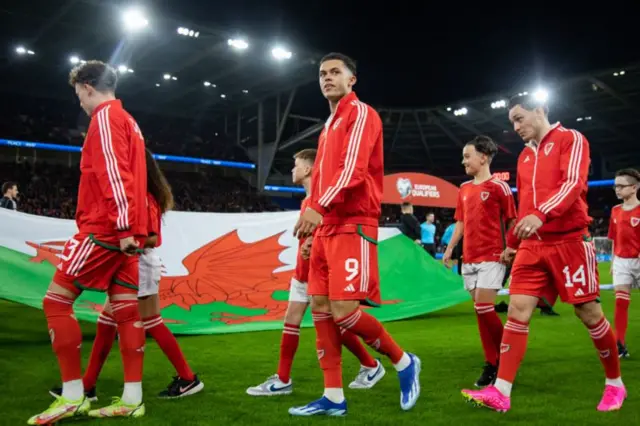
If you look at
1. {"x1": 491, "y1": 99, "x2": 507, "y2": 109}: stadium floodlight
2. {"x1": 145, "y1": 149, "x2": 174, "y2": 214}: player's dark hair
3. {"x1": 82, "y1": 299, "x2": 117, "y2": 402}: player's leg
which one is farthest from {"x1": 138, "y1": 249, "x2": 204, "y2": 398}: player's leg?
{"x1": 491, "y1": 99, "x2": 507, "y2": 109}: stadium floodlight

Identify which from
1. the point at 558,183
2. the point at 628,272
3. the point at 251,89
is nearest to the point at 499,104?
the point at 251,89

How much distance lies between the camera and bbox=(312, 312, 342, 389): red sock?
316cm

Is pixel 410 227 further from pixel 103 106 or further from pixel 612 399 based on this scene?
pixel 103 106

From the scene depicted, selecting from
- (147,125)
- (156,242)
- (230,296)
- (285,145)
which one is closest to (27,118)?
(147,125)

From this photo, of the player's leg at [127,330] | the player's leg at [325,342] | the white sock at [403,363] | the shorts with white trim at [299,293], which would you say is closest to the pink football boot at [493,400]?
the white sock at [403,363]

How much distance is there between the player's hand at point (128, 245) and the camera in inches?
114

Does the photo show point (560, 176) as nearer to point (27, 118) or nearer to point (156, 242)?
point (156, 242)

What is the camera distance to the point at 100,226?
3.00 m

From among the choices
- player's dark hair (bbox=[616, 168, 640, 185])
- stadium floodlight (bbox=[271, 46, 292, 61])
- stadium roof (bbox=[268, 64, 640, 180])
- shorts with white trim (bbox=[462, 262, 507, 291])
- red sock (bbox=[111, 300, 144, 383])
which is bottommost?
red sock (bbox=[111, 300, 144, 383])

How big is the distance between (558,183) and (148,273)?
2.50 m

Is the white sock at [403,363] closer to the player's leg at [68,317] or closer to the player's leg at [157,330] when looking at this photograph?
the player's leg at [157,330]

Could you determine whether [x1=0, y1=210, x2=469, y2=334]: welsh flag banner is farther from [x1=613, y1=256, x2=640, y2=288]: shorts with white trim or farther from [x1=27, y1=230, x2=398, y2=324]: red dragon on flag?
[x1=613, y1=256, x2=640, y2=288]: shorts with white trim

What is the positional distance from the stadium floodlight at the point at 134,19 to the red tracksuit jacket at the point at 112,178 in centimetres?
1830

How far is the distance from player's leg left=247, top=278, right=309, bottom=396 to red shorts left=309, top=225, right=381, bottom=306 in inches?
30.5
